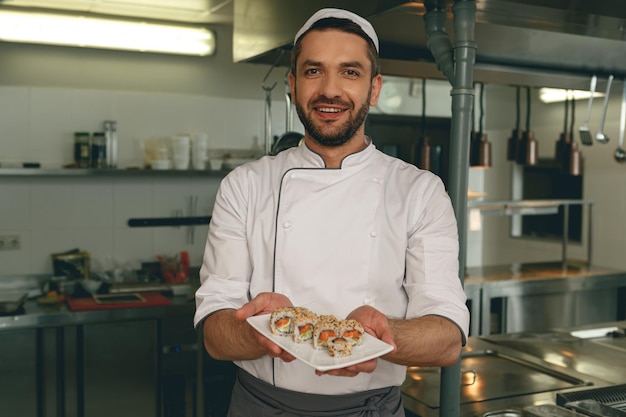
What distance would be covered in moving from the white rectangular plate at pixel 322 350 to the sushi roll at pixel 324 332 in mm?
15

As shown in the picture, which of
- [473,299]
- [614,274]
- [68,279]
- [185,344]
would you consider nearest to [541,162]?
[614,274]

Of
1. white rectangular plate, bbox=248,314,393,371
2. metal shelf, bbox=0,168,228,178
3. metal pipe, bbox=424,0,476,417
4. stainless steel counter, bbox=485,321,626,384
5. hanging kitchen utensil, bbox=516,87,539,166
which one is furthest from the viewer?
metal shelf, bbox=0,168,228,178

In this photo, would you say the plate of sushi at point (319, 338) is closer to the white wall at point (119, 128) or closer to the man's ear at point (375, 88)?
the man's ear at point (375, 88)

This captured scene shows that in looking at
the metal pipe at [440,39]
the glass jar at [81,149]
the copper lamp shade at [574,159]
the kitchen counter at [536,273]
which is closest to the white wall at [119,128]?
the glass jar at [81,149]

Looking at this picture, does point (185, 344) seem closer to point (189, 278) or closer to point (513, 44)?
point (189, 278)

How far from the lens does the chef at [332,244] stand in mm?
1614

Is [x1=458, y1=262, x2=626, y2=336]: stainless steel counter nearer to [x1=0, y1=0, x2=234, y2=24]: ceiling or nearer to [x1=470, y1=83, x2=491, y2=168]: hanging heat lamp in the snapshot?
[x1=470, y1=83, x2=491, y2=168]: hanging heat lamp

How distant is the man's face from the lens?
5.35 feet

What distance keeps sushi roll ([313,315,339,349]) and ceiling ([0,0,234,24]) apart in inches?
125

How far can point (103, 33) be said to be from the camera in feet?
14.4

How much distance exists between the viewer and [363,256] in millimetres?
1650

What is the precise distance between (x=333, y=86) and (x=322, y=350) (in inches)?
24.1

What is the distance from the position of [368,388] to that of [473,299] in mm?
3033

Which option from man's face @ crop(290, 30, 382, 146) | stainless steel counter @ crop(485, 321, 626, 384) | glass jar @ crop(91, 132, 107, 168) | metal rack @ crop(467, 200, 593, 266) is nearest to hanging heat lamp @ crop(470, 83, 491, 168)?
metal rack @ crop(467, 200, 593, 266)
